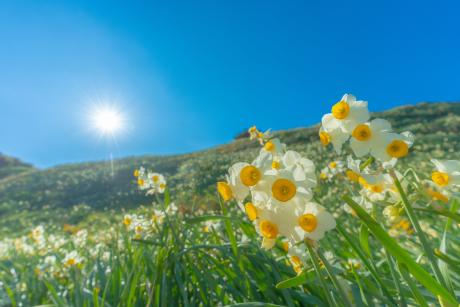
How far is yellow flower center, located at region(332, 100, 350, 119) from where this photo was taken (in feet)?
3.29

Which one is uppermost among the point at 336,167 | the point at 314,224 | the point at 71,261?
the point at 336,167

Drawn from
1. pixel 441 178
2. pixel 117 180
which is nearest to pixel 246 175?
pixel 441 178

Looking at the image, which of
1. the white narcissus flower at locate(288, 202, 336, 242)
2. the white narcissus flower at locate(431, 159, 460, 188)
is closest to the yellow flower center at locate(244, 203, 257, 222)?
the white narcissus flower at locate(288, 202, 336, 242)

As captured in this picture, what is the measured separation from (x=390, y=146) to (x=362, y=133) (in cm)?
8

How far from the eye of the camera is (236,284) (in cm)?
160

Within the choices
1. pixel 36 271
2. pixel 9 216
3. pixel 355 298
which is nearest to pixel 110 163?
pixel 9 216

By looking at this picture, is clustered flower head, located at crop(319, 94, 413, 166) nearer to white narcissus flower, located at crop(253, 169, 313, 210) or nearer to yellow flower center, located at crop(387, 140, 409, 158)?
yellow flower center, located at crop(387, 140, 409, 158)

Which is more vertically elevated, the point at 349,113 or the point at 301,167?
the point at 349,113

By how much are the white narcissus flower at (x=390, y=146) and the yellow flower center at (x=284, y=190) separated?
0.31 meters

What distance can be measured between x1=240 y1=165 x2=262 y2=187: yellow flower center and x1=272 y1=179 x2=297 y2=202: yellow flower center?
0.06 meters

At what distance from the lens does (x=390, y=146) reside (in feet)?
3.19

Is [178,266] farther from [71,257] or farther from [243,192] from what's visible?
[71,257]

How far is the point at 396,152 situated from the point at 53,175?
3191cm

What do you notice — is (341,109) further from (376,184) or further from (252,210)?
(252,210)
